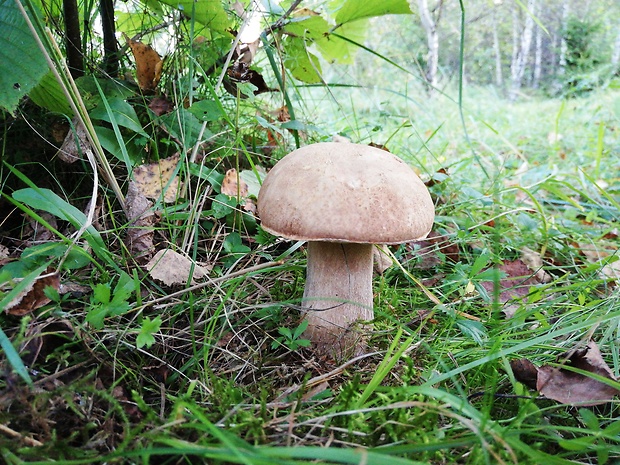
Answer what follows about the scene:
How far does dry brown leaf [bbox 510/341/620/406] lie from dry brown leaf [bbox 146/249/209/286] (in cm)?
115

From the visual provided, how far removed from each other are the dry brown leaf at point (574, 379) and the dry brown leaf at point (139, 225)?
4.62 ft

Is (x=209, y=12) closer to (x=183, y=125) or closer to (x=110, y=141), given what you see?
(x=183, y=125)

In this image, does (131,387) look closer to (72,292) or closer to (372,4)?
(72,292)

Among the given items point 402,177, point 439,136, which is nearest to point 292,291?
point 402,177

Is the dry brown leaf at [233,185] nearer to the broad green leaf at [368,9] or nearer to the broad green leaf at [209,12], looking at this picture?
the broad green leaf at [209,12]

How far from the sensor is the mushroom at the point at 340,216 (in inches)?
50.9

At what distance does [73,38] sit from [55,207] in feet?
2.64

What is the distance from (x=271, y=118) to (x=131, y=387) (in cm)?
182

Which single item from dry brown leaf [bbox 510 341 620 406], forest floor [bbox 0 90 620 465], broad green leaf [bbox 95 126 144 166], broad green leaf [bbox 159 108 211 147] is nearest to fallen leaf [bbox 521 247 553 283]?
forest floor [bbox 0 90 620 465]

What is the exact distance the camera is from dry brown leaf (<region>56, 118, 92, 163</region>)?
1.72m

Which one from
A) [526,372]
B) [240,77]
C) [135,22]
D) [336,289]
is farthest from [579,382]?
[135,22]

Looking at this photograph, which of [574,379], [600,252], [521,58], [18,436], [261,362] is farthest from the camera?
[521,58]

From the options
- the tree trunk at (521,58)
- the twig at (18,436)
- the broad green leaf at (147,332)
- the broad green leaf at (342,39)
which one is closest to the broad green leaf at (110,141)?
the broad green leaf at (147,332)

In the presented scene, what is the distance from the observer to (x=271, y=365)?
57.9 inches
